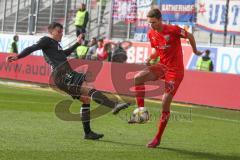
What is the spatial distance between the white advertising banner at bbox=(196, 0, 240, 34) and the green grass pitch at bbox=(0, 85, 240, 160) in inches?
261

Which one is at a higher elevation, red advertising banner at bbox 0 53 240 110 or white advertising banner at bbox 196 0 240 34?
white advertising banner at bbox 196 0 240 34

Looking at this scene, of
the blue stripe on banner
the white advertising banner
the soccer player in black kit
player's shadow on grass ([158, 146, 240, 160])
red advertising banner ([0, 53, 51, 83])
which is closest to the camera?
player's shadow on grass ([158, 146, 240, 160])

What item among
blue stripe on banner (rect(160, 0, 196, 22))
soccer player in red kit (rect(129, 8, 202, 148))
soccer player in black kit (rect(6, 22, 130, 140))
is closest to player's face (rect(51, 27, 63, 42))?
soccer player in black kit (rect(6, 22, 130, 140))

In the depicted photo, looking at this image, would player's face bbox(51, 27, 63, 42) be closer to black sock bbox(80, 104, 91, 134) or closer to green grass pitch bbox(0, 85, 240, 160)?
black sock bbox(80, 104, 91, 134)

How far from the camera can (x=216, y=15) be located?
22703mm

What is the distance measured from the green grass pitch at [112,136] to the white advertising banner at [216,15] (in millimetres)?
6622

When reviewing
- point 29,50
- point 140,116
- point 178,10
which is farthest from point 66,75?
point 178,10

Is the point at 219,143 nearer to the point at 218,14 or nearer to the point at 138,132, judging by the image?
the point at 138,132

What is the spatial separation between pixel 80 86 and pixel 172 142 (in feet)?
5.69

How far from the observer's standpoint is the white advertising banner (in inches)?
→ 871

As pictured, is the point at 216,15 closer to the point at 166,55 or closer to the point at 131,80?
the point at 131,80

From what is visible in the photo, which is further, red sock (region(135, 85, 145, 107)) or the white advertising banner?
the white advertising banner

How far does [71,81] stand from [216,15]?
13.1 meters

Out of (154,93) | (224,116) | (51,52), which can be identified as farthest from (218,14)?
(51,52)
